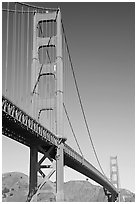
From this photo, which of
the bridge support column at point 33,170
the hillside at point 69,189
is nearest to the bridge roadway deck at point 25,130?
the bridge support column at point 33,170

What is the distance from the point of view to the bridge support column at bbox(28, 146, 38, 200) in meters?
24.7

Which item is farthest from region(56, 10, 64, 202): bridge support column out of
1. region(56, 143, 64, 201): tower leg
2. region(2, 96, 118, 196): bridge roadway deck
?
region(2, 96, 118, 196): bridge roadway deck

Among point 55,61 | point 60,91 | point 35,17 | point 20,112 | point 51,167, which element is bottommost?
point 51,167

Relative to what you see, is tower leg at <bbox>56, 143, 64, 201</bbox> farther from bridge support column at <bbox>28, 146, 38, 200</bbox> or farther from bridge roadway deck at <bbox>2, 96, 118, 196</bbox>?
bridge support column at <bbox>28, 146, 38, 200</bbox>

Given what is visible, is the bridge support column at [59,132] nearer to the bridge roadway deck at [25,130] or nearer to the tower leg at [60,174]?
the tower leg at [60,174]

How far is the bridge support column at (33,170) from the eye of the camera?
24656 mm

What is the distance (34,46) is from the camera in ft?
93.2

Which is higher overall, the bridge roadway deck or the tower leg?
the bridge roadway deck

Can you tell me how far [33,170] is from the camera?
82.4 feet

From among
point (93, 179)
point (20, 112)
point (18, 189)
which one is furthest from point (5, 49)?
point (18, 189)

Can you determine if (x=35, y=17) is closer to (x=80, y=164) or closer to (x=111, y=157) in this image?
(x=80, y=164)

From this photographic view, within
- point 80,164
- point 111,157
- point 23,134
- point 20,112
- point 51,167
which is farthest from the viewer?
point 111,157

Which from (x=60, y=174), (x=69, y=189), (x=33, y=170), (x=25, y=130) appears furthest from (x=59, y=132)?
(x=69, y=189)

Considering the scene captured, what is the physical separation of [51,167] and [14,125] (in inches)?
292
